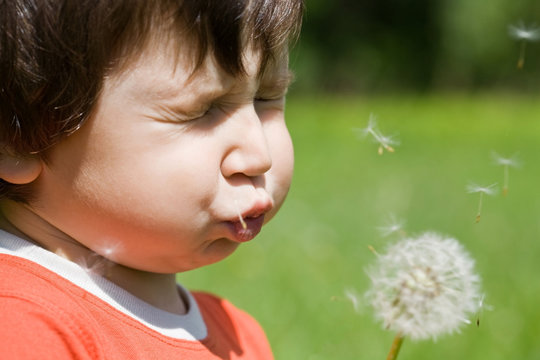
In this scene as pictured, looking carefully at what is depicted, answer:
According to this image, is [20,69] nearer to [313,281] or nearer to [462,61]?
[313,281]

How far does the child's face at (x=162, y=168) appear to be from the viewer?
1.12 m

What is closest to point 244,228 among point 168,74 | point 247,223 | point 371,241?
point 247,223

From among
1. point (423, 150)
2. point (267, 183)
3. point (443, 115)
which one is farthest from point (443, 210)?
point (443, 115)

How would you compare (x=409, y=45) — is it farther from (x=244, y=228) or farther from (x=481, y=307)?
(x=244, y=228)

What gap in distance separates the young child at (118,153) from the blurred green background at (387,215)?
1.08 ft

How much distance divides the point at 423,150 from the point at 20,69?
5.34 meters

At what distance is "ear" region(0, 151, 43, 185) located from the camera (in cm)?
116

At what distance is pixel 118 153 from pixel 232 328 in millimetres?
536

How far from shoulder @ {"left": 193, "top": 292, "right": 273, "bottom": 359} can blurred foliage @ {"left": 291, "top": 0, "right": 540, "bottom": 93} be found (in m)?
10.6

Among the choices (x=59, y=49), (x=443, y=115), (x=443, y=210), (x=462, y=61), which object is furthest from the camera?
(x=462, y=61)

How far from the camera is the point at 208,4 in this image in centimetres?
111

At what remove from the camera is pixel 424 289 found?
1.37 meters

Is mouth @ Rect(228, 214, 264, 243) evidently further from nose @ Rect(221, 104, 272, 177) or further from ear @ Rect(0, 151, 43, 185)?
ear @ Rect(0, 151, 43, 185)

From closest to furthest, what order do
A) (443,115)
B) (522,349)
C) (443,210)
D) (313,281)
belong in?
(522,349) → (313,281) → (443,210) → (443,115)
